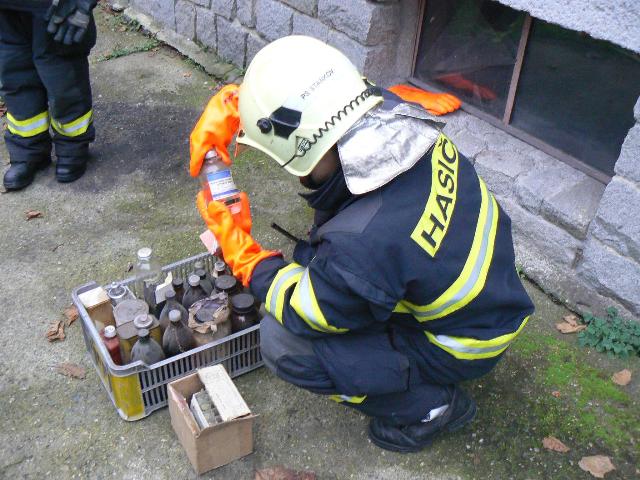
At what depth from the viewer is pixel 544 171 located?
12.1ft

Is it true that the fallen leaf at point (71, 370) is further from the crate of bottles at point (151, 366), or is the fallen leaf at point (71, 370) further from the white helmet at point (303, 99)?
the white helmet at point (303, 99)


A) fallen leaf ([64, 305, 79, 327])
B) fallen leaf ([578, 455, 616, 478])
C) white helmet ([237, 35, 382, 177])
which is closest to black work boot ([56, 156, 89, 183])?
fallen leaf ([64, 305, 79, 327])

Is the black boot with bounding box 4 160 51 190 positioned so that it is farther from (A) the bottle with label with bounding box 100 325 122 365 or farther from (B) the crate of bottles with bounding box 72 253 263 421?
(A) the bottle with label with bounding box 100 325 122 365

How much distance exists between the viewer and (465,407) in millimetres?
2854

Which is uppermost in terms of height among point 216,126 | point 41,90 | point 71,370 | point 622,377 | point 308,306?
point 216,126

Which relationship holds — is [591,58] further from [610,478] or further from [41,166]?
[41,166]

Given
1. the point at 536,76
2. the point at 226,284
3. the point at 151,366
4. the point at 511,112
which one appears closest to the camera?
the point at 151,366

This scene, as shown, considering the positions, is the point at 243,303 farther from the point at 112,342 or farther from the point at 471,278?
the point at 471,278

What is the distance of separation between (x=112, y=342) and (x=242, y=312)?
57 cm

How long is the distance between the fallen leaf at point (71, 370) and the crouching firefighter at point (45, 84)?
1617 millimetres

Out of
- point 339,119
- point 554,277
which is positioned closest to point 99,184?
point 339,119

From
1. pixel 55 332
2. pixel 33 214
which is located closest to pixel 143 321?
pixel 55 332


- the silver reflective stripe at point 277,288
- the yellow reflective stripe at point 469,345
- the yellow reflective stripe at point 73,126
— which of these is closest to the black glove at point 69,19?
the yellow reflective stripe at point 73,126

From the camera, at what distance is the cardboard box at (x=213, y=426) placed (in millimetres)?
2561
